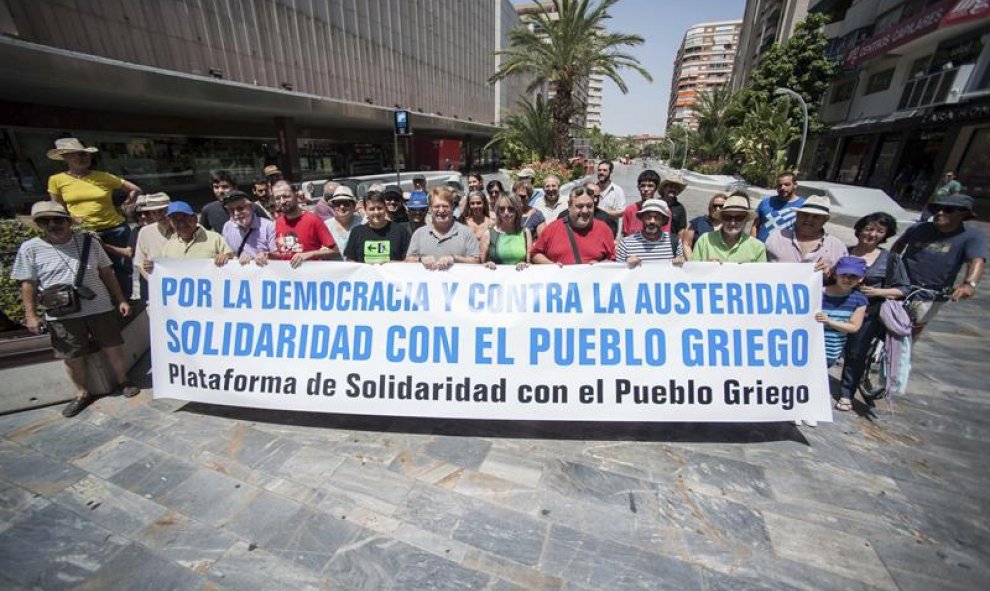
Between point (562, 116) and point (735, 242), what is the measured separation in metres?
16.4

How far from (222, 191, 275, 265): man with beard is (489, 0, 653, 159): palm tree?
16637 mm

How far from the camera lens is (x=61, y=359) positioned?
11.4ft

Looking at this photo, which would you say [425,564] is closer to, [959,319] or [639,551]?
[639,551]

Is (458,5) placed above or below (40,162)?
above

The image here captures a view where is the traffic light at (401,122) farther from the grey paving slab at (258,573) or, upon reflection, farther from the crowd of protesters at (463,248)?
the grey paving slab at (258,573)

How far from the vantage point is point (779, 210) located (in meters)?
4.43

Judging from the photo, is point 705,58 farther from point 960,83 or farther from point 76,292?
point 76,292

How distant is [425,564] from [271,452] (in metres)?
1.59

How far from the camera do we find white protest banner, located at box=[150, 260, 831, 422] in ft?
9.75


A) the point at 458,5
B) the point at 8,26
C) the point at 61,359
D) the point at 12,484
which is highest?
the point at 458,5

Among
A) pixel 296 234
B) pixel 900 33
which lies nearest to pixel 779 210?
pixel 296 234

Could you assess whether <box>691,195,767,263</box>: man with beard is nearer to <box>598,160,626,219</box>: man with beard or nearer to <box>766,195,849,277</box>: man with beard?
<box>766,195,849,277</box>: man with beard

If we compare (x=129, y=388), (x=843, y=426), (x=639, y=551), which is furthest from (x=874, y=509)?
(x=129, y=388)

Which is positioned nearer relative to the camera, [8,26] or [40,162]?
[8,26]
